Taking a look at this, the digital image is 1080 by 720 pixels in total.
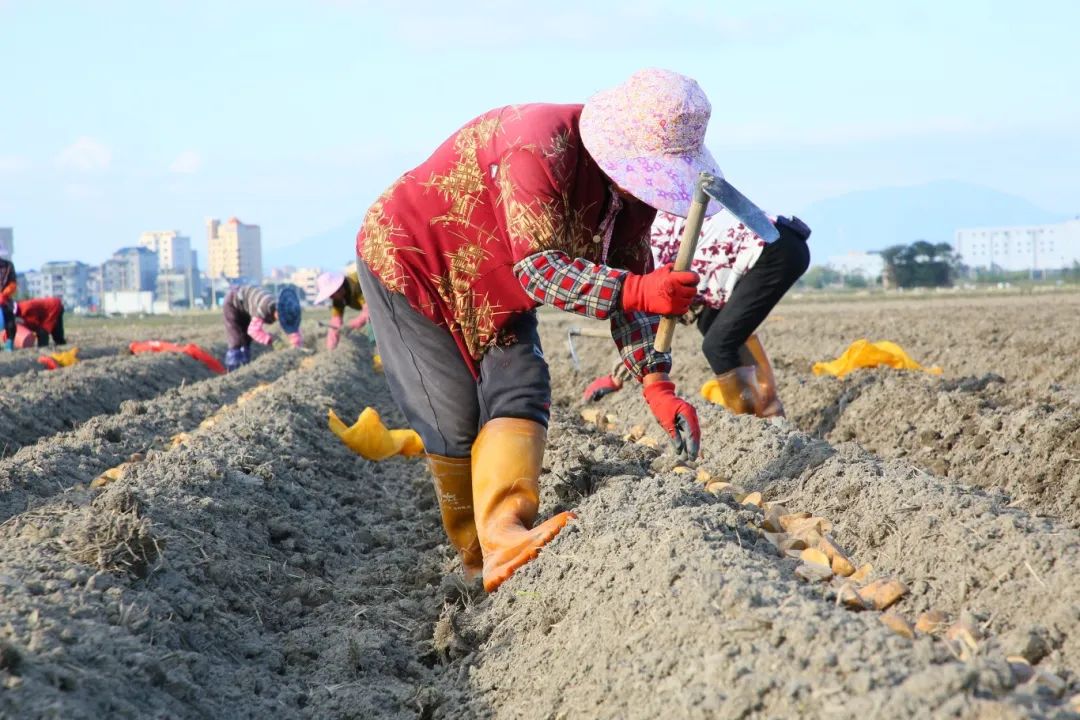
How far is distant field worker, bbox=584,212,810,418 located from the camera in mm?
5488

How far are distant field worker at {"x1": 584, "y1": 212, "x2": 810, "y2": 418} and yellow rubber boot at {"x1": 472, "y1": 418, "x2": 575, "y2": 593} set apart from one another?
1.90 meters

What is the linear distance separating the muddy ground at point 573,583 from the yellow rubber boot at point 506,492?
12 centimetres

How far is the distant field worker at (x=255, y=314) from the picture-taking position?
12209 mm

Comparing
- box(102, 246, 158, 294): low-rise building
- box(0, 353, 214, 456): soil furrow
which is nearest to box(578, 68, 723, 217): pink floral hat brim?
box(0, 353, 214, 456): soil furrow

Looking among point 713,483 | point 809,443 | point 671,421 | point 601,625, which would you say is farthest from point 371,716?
point 809,443

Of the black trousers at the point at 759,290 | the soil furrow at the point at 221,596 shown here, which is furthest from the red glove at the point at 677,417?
the black trousers at the point at 759,290

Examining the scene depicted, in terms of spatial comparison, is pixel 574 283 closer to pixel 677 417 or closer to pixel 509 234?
pixel 509 234

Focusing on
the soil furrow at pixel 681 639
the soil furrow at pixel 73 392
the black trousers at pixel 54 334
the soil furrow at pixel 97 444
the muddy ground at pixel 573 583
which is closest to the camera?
the soil furrow at pixel 681 639

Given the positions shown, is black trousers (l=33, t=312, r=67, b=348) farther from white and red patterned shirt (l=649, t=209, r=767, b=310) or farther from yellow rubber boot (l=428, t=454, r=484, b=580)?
yellow rubber boot (l=428, t=454, r=484, b=580)

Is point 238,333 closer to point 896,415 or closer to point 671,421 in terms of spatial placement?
point 896,415

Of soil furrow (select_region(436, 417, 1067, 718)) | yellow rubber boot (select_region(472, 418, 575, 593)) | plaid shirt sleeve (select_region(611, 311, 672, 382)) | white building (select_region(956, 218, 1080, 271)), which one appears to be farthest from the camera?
white building (select_region(956, 218, 1080, 271))

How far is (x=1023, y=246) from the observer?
118m

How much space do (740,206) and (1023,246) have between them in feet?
413

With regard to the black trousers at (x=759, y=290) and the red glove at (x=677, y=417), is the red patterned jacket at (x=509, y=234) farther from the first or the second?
the black trousers at (x=759, y=290)
